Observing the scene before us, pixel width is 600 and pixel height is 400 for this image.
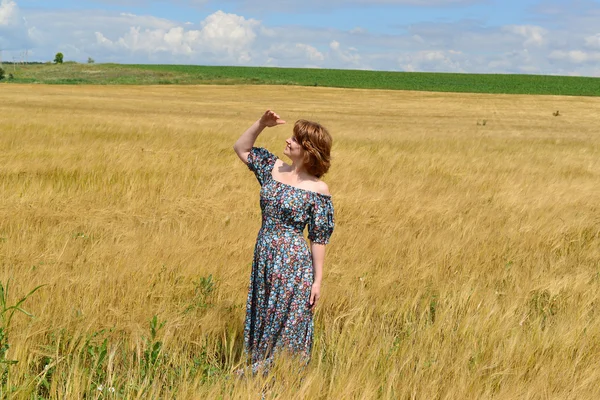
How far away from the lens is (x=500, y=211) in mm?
7152

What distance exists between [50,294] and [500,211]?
519 cm

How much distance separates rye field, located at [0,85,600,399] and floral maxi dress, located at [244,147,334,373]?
20 cm

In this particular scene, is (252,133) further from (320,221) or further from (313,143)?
(320,221)

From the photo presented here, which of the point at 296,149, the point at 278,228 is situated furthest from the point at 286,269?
the point at 296,149

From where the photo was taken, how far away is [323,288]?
411cm

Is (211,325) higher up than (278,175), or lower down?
lower down

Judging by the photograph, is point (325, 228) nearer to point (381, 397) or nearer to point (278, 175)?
point (278, 175)

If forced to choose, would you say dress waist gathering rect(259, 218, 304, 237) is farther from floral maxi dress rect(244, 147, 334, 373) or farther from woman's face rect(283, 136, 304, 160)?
woman's face rect(283, 136, 304, 160)

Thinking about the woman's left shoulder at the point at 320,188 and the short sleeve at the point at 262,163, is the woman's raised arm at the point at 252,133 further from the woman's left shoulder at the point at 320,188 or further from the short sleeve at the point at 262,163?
the woman's left shoulder at the point at 320,188

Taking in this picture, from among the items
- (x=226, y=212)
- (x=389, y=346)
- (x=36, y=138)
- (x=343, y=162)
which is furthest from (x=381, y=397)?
(x=36, y=138)

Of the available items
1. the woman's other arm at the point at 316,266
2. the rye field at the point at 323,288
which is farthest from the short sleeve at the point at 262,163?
the rye field at the point at 323,288

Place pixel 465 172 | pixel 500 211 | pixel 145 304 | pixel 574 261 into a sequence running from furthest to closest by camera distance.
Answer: pixel 465 172 → pixel 500 211 → pixel 574 261 → pixel 145 304

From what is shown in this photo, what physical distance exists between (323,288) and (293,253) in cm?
99

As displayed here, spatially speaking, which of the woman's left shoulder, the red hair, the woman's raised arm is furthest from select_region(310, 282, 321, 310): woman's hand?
the woman's raised arm
